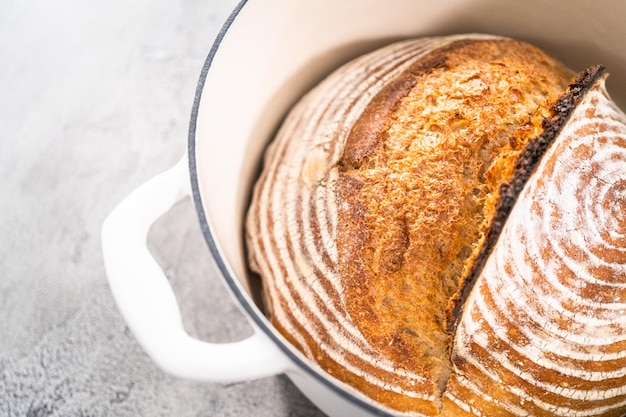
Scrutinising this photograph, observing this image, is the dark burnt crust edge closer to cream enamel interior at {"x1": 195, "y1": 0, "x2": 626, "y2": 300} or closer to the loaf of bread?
the loaf of bread

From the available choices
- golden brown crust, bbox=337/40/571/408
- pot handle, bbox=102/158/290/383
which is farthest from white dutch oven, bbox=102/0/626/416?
golden brown crust, bbox=337/40/571/408

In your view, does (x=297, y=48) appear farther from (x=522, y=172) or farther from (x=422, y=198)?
(x=522, y=172)

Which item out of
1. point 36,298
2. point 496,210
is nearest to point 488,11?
point 496,210

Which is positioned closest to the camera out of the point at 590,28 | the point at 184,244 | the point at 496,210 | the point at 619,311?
the point at 496,210

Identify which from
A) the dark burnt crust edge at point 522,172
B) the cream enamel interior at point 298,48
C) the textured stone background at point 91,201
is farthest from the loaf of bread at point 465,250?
the textured stone background at point 91,201

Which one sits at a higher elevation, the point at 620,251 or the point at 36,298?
the point at 620,251

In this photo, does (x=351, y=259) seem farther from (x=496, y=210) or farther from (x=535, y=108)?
(x=535, y=108)
